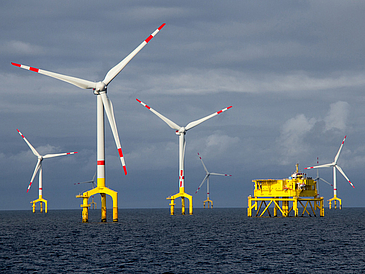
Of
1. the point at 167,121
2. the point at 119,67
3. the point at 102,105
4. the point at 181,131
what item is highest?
the point at 119,67

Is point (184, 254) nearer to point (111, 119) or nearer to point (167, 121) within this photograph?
point (111, 119)

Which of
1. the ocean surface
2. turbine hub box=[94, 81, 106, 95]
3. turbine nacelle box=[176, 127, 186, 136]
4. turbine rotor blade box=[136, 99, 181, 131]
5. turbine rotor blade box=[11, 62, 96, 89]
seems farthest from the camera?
turbine nacelle box=[176, 127, 186, 136]

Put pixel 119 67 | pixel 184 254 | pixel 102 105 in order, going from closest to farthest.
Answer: pixel 184 254, pixel 102 105, pixel 119 67

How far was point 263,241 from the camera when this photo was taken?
76875 mm

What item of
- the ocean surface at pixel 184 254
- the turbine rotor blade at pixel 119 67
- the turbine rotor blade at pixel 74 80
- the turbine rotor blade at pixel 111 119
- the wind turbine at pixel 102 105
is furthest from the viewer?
the turbine rotor blade at pixel 119 67

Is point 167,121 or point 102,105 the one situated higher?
point 167,121

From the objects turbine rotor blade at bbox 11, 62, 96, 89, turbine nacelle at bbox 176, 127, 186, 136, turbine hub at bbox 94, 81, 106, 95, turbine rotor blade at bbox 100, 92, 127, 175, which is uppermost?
turbine rotor blade at bbox 11, 62, 96, 89

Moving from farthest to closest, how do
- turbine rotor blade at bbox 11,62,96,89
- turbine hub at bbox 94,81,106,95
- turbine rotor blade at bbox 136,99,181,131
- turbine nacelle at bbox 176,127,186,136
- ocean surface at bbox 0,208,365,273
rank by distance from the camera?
turbine nacelle at bbox 176,127,186,136 < turbine rotor blade at bbox 136,99,181,131 < turbine hub at bbox 94,81,106,95 < turbine rotor blade at bbox 11,62,96,89 < ocean surface at bbox 0,208,365,273

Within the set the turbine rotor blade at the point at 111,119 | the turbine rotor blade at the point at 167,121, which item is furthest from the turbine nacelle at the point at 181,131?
the turbine rotor blade at the point at 111,119

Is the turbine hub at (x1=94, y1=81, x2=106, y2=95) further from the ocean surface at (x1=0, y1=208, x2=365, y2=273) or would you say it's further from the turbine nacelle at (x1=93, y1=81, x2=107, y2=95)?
the ocean surface at (x1=0, y1=208, x2=365, y2=273)

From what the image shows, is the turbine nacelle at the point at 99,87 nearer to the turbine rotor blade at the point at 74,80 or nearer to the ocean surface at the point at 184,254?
the turbine rotor blade at the point at 74,80

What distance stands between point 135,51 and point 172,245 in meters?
42.4

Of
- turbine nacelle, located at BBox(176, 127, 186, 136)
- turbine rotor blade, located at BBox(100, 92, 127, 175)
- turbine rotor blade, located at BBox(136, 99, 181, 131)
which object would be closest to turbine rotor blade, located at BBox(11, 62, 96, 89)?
turbine rotor blade, located at BBox(100, 92, 127, 175)

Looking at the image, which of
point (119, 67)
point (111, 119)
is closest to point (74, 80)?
point (119, 67)
